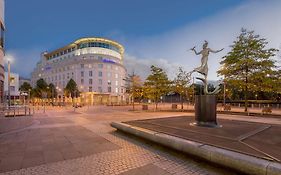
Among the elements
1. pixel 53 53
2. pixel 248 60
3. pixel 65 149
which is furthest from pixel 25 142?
pixel 53 53

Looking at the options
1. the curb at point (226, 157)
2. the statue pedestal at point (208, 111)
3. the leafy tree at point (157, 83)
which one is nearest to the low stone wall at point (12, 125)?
the curb at point (226, 157)

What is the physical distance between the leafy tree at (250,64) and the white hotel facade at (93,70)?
167ft

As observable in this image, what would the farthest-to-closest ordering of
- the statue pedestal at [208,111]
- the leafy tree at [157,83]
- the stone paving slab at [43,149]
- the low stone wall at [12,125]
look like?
the leafy tree at [157,83]
the low stone wall at [12,125]
the statue pedestal at [208,111]
the stone paving slab at [43,149]

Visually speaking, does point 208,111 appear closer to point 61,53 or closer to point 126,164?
point 126,164

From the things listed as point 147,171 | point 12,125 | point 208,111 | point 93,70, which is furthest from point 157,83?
point 93,70

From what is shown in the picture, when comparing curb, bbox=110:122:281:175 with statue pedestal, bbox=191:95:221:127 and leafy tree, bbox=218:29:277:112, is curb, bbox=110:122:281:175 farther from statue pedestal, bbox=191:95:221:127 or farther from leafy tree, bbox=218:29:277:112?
leafy tree, bbox=218:29:277:112

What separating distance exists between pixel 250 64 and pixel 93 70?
60651 mm

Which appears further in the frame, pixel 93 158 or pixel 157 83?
pixel 157 83

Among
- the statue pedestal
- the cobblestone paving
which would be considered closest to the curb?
the cobblestone paving

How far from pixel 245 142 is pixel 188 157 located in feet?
7.92

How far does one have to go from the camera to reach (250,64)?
69.4ft

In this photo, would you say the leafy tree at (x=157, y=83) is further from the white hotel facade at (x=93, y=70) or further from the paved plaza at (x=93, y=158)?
the white hotel facade at (x=93, y=70)

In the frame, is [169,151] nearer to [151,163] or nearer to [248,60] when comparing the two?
[151,163]

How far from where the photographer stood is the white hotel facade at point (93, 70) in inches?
2844
